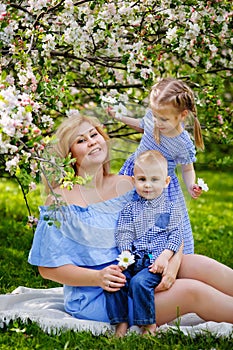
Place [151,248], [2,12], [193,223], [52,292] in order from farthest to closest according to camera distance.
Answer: [193,223], [52,292], [2,12], [151,248]

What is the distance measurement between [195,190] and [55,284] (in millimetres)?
1189

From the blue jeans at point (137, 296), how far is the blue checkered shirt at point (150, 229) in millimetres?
72

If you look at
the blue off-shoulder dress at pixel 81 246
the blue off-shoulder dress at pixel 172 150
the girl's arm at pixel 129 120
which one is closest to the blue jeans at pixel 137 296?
the blue off-shoulder dress at pixel 81 246

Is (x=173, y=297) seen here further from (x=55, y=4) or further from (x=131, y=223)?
(x=55, y=4)

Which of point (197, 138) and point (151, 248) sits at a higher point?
point (197, 138)

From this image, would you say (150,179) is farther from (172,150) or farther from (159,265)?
(159,265)

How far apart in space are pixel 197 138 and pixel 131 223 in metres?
0.58

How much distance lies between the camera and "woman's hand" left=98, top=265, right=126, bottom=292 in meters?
3.45

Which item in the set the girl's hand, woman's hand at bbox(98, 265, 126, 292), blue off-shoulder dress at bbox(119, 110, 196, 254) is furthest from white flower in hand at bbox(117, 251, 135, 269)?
the girl's hand

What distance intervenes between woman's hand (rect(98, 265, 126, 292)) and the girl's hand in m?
0.57

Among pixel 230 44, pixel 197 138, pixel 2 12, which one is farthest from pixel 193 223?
pixel 2 12

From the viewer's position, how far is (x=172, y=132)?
3705mm

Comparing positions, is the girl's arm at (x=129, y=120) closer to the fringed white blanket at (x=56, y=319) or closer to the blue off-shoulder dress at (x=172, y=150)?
the blue off-shoulder dress at (x=172, y=150)

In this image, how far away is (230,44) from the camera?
4668 mm
